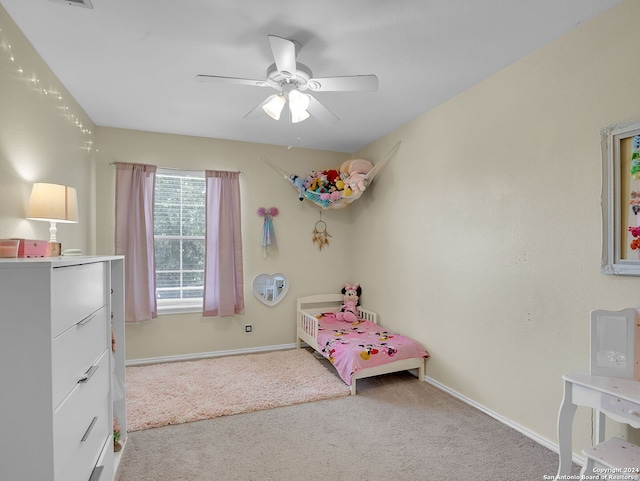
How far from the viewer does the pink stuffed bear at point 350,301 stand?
4051mm

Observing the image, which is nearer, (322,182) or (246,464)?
(246,464)

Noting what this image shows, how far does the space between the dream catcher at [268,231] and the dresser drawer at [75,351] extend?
2.39 meters

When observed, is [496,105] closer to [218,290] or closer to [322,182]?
[322,182]

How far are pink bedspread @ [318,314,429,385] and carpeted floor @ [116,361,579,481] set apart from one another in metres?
0.33

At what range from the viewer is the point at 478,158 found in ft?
8.68

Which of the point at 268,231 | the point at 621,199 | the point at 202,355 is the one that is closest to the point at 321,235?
the point at 268,231

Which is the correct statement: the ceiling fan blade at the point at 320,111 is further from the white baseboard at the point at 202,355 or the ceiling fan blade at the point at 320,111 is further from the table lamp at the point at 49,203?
the white baseboard at the point at 202,355

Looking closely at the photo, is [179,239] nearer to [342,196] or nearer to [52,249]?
[342,196]

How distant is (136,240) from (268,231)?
1.43m

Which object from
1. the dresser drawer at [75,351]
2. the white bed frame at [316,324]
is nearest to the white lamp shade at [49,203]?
the dresser drawer at [75,351]

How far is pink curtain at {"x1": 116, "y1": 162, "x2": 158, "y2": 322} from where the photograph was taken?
140 inches

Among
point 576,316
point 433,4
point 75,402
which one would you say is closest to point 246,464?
point 75,402

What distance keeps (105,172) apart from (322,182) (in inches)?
91.7

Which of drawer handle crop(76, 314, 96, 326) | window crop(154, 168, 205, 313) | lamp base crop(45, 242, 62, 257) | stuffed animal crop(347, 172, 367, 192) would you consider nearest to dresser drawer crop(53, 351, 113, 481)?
drawer handle crop(76, 314, 96, 326)
